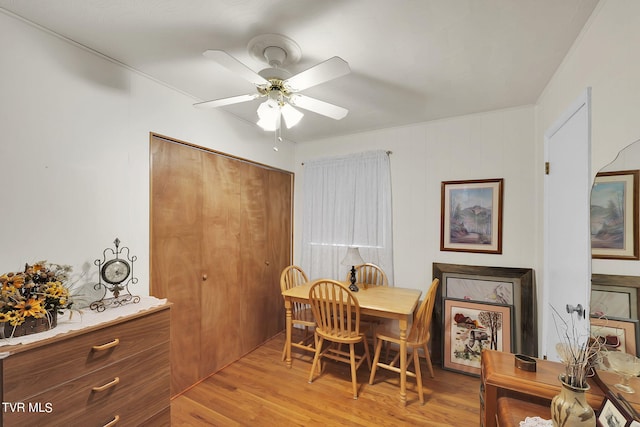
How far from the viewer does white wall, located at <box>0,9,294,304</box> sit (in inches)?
53.3

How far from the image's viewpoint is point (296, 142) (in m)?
3.62

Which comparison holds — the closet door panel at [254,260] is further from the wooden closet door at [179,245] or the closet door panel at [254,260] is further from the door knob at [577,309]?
the door knob at [577,309]

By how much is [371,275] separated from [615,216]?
2224 millimetres

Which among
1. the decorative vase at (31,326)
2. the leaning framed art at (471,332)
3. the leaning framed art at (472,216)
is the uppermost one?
the leaning framed art at (472,216)

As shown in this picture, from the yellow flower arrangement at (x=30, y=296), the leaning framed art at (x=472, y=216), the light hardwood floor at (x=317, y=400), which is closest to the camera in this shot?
the yellow flower arrangement at (x=30, y=296)

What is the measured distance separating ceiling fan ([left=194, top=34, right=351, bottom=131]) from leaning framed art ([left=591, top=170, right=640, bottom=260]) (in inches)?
47.3

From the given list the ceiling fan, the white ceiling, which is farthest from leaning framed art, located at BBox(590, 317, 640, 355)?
the ceiling fan

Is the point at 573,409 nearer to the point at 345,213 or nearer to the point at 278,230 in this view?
the point at 345,213

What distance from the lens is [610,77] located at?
1.19 m

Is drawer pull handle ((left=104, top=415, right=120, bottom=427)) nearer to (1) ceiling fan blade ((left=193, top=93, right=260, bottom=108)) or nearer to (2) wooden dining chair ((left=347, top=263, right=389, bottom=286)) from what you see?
(1) ceiling fan blade ((left=193, top=93, right=260, bottom=108))

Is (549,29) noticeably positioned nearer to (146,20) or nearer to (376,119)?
(376,119)

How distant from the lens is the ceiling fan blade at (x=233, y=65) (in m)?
1.28

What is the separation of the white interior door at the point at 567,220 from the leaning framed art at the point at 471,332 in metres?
0.31

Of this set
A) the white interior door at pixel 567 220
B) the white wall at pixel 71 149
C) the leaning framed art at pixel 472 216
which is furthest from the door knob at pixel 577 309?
the white wall at pixel 71 149
